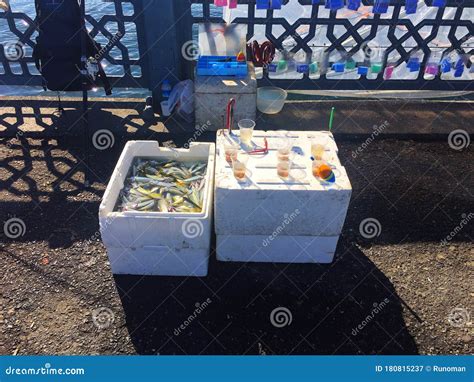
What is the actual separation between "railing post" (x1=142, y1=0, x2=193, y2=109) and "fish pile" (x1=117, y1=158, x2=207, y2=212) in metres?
2.54

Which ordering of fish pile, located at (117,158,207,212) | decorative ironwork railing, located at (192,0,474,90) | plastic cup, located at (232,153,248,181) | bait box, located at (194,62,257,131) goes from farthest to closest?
decorative ironwork railing, located at (192,0,474,90) → bait box, located at (194,62,257,131) → fish pile, located at (117,158,207,212) → plastic cup, located at (232,153,248,181)

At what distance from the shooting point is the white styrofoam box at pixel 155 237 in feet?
13.4

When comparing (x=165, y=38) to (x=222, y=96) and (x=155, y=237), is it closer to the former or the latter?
(x=222, y=96)

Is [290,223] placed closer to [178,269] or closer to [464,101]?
[178,269]

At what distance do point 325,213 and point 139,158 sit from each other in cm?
249

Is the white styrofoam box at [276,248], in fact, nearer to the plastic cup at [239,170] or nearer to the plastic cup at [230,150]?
the plastic cup at [239,170]

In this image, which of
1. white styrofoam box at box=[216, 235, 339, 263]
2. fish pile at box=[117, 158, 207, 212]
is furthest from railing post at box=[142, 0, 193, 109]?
white styrofoam box at box=[216, 235, 339, 263]

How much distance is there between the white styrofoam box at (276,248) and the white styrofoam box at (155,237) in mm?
302

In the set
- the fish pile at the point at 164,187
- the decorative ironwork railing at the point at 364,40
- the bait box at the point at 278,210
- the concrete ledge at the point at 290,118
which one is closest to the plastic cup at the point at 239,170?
the bait box at the point at 278,210

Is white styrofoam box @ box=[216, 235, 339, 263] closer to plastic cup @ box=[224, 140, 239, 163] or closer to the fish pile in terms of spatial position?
the fish pile

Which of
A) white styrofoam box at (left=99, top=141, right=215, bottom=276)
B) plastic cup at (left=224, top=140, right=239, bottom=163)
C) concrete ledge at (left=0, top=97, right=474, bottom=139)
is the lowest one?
concrete ledge at (left=0, top=97, right=474, bottom=139)

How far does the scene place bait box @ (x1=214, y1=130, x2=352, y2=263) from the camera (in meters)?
4.13

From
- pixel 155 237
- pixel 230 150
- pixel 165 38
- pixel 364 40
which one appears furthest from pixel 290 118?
pixel 155 237

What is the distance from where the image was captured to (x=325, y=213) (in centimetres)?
425
